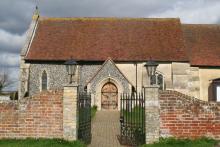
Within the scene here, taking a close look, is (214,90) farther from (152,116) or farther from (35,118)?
(35,118)

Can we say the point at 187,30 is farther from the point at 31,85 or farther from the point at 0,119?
the point at 0,119

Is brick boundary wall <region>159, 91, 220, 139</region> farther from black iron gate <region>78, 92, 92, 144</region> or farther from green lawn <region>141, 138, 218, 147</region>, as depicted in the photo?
black iron gate <region>78, 92, 92, 144</region>

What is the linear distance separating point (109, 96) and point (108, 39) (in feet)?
20.0

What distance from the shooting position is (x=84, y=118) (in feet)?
49.1

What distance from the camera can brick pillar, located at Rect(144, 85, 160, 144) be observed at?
13.6m

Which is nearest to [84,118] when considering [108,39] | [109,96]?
[109,96]

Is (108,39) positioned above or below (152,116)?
above

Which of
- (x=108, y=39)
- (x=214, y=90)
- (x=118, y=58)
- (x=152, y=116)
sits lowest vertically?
(x=152, y=116)

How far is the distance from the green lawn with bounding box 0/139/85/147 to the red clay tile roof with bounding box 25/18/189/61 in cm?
1956

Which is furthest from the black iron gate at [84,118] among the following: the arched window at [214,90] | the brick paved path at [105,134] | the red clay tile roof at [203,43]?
the red clay tile roof at [203,43]

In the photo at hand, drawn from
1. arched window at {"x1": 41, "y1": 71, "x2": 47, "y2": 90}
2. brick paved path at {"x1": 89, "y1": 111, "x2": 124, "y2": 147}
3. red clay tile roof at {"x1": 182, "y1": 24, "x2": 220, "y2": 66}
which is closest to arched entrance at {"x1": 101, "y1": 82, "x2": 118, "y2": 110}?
arched window at {"x1": 41, "y1": 71, "x2": 47, "y2": 90}

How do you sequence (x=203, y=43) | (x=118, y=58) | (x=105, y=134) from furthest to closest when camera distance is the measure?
1. (x=203, y=43)
2. (x=118, y=58)
3. (x=105, y=134)

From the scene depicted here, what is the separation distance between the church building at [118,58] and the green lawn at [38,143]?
16.9 m

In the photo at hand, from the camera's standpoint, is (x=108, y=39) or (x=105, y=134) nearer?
(x=105, y=134)
